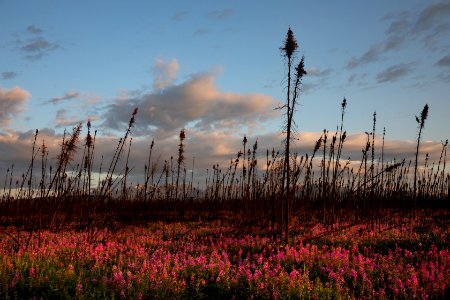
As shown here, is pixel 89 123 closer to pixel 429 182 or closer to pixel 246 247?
pixel 246 247

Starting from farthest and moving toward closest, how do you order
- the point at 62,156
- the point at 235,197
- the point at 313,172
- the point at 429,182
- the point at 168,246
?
the point at 235,197 → the point at 429,182 → the point at 313,172 → the point at 168,246 → the point at 62,156

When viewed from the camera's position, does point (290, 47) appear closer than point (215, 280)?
No

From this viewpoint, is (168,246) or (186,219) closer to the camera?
(168,246)

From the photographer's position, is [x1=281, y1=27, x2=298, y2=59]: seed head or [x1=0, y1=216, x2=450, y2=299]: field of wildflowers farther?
[x1=281, y1=27, x2=298, y2=59]: seed head

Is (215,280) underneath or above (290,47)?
underneath

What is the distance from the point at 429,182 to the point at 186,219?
53.4ft

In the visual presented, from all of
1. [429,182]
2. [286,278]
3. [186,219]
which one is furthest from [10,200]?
[429,182]

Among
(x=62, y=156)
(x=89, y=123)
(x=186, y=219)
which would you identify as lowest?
(x=186, y=219)

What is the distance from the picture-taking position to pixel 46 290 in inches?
247

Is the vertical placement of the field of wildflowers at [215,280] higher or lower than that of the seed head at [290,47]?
lower

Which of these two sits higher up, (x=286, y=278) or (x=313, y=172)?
(x=313, y=172)

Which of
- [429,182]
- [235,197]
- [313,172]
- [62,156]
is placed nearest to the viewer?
[62,156]

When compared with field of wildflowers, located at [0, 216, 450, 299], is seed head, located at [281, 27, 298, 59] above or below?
above

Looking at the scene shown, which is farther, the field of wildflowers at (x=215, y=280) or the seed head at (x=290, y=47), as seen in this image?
the seed head at (x=290, y=47)
